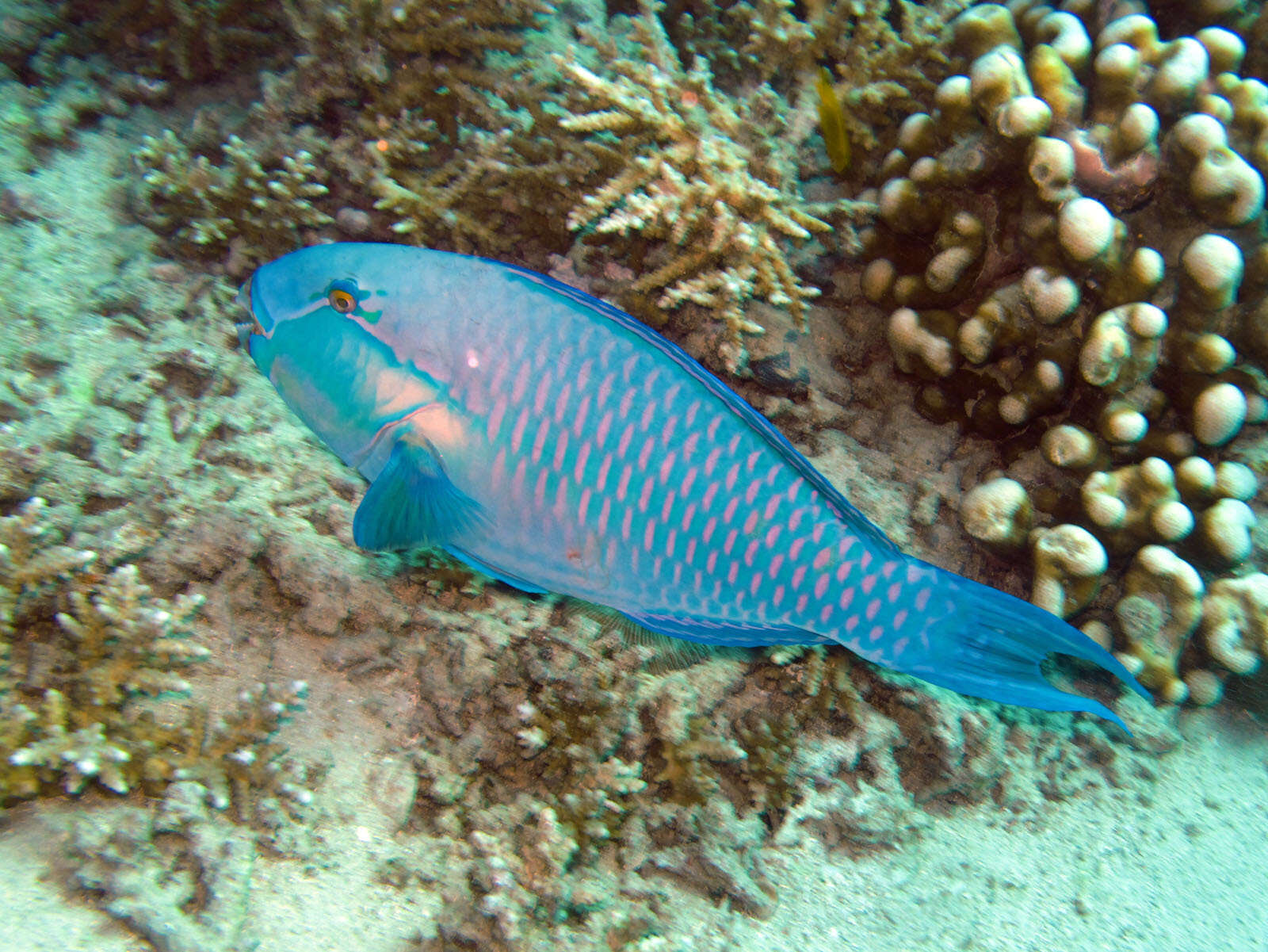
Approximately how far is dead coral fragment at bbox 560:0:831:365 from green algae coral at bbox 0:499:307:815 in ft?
6.58

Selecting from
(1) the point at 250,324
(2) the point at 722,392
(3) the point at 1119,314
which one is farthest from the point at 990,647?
(1) the point at 250,324

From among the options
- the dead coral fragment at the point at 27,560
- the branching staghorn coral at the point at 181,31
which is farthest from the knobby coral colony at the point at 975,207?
the dead coral fragment at the point at 27,560

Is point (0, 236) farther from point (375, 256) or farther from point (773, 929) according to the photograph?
point (773, 929)

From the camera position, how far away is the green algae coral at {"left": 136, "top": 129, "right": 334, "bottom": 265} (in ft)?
10.1

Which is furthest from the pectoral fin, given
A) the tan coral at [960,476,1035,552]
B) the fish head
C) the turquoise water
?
the tan coral at [960,476,1035,552]

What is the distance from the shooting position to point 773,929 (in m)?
2.09

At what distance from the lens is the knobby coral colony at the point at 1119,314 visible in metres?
2.62

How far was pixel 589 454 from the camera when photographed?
6.35 ft

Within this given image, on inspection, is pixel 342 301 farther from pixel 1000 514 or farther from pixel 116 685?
pixel 1000 514

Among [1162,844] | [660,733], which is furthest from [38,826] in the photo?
[1162,844]

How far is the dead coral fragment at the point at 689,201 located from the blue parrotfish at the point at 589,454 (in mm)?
946

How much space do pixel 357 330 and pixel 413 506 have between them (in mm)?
532

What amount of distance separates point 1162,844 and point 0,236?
16.3ft

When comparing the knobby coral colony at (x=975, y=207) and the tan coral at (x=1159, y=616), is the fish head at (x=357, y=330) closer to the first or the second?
the knobby coral colony at (x=975, y=207)
